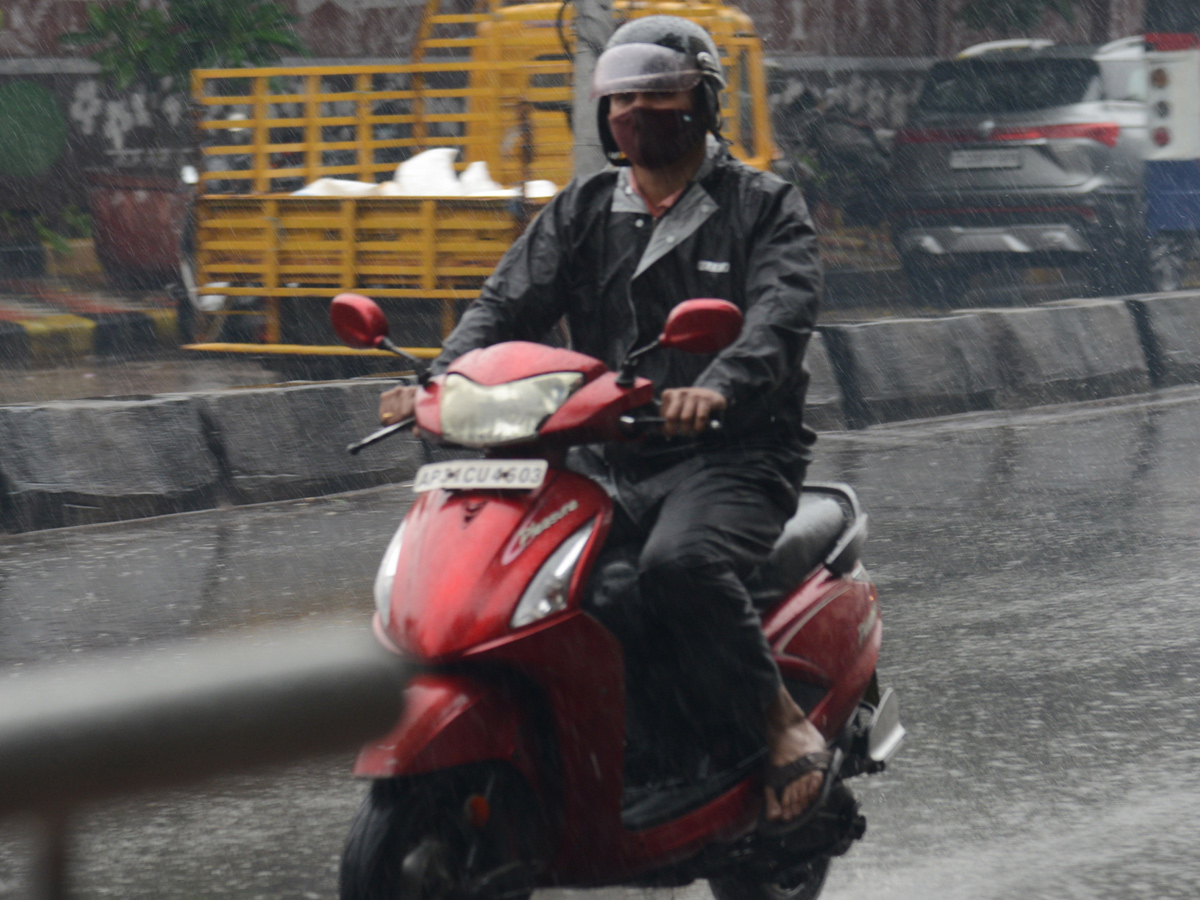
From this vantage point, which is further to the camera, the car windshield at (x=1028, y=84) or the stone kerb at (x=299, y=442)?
the car windshield at (x=1028, y=84)

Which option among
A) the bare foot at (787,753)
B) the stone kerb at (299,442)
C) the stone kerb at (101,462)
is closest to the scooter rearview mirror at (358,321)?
the bare foot at (787,753)

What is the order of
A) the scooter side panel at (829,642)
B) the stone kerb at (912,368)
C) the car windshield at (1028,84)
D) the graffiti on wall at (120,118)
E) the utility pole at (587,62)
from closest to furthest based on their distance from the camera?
the scooter side panel at (829,642) → the utility pole at (587,62) → the stone kerb at (912,368) → the car windshield at (1028,84) → the graffiti on wall at (120,118)

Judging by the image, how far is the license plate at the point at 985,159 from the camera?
14.8 meters

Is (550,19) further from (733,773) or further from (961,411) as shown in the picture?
(733,773)

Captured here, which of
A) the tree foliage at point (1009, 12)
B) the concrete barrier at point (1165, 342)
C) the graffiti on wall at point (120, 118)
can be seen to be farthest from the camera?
the tree foliage at point (1009, 12)

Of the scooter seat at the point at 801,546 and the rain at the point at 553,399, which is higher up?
the scooter seat at the point at 801,546

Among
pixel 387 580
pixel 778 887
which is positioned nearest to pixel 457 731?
pixel 387 580

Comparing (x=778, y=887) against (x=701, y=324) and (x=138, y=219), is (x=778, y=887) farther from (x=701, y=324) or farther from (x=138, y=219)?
(x=138, y=219)

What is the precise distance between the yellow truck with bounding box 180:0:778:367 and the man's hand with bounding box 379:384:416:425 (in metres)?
7.80

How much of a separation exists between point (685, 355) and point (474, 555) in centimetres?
73

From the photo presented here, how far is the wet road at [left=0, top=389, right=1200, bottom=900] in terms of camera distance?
3.90 metres

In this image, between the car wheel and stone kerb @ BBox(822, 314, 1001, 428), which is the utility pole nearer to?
stone kerb @ BBox(822, 314, 1001, 428)

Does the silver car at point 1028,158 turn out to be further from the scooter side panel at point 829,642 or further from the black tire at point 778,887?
the black tire at point 778,887

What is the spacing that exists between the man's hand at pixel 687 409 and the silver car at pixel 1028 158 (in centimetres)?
1229
